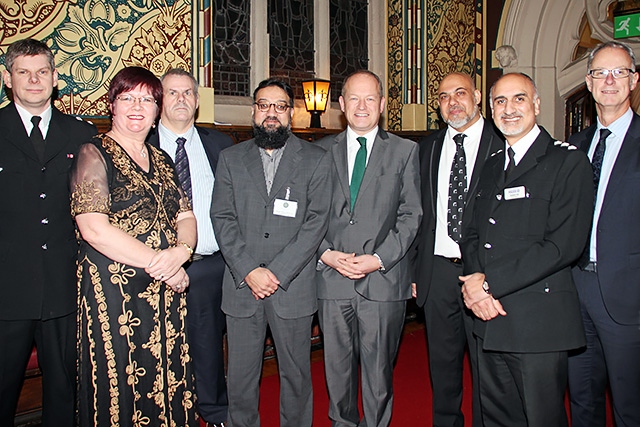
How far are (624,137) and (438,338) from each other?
4.17 feet

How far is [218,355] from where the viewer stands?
307 cm

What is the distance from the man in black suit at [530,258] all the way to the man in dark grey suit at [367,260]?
472 mm

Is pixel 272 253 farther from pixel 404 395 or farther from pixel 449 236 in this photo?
pixel 404 395

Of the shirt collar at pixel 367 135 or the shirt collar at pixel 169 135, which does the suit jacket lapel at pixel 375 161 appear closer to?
the shirt collar at pixel 367 135

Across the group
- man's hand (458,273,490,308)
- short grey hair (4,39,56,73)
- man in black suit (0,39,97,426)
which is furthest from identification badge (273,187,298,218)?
short grey hair (4,39,56,73)

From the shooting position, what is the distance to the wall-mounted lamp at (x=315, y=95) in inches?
221

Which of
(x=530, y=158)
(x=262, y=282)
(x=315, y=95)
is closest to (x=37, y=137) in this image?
(x=262, y=282)

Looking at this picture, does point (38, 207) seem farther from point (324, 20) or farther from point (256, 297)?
point (324, 20)

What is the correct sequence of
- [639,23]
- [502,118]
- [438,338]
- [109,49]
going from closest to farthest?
1. [502,118]
2. [438,338]
3. [109,49]
4. [639,23]

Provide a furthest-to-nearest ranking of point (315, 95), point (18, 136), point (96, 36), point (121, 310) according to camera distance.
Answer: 1. point (315, 95)
2. point (96, 36)
3. point (18, 136)
4. point (121, 310)

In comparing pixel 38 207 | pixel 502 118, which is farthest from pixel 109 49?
pixel 502 118

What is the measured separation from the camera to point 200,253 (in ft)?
9.66

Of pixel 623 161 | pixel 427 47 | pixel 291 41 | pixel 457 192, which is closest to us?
pixel 623 161

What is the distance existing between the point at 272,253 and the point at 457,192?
94 centimetres
